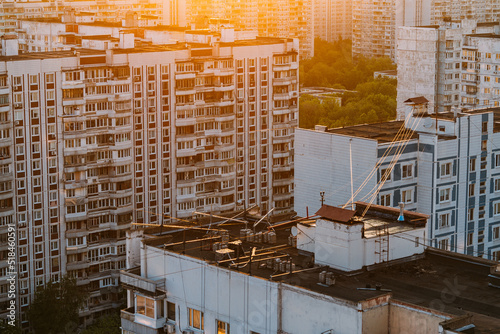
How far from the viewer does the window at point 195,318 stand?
4368 cm

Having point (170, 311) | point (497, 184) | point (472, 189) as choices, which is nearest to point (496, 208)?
point (497, 184)

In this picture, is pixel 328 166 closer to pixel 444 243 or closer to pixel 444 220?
pixel 444 220

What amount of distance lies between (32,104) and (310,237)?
150 feet

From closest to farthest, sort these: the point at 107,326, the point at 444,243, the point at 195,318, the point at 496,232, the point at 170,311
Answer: the point at 195,318, the point at 170,311, the point at 444,243, the point at 496,232, the point at 107,326

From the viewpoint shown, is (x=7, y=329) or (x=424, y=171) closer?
(x=424, y=171)

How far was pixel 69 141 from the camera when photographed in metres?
89.6

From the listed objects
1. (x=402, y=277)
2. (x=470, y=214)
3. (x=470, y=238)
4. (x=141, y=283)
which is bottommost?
(x=470, y=238)

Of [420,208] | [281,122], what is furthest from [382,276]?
[281,122]

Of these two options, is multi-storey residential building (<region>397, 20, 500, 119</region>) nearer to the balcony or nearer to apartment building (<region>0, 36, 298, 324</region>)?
apartment building (<region>0, 36, 298, 324</region>)

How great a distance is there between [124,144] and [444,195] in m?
31.7

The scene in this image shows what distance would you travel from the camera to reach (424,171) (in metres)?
70.8

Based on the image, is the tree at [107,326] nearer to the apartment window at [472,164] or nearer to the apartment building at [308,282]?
the apartment window at [472,164]

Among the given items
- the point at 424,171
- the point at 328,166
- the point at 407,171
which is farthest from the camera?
the point at 328,166

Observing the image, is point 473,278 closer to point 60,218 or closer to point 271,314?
point 271,314
